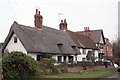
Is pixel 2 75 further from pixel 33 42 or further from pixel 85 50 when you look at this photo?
pixel 85 50

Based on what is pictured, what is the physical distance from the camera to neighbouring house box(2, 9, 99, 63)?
140ft

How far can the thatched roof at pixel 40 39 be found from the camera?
42.7 metres

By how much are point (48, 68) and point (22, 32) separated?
923cm

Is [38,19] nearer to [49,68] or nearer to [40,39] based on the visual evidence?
[40,39]

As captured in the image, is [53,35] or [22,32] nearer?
[22,32]

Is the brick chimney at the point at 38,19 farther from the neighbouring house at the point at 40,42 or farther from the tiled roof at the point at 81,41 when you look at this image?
the tiled roof at the point at 81,41

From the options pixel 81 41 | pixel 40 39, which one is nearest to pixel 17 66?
pixel 40 39

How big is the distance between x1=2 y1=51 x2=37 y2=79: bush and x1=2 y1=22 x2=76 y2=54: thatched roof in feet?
34.6

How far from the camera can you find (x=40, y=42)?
45.7 metres

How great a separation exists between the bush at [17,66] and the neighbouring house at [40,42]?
10.4 meters

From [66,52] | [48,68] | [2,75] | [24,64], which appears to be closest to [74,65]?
[66,52]

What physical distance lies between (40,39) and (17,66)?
57.5 ft

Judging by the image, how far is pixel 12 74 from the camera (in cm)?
2823

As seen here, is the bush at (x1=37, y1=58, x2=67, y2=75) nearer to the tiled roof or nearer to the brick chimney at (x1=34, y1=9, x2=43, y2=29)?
the brick chimney at (x1=34, y1=9, x2=43, y2=29)
